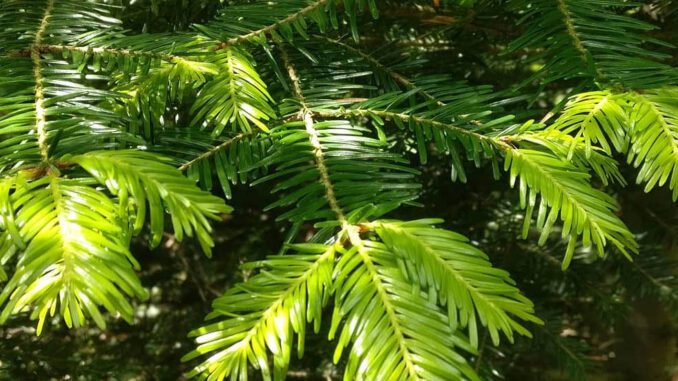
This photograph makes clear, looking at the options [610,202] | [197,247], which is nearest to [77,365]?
[197,247]

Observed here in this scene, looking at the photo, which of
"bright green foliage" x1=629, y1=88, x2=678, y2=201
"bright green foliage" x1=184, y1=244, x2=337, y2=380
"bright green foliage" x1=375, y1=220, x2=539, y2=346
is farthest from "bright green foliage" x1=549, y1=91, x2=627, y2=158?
"bright green foliage" x1=184, y1=244, x2=337, y2=380

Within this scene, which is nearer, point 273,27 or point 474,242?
point 273,27

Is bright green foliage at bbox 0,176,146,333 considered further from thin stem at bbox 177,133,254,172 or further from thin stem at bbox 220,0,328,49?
thin stem at bbox 220,0,328,49

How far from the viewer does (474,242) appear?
932 millimetres

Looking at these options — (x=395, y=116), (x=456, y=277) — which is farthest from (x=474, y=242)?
(x=456, y=277)

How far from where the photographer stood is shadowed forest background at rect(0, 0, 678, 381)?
2.98 ft

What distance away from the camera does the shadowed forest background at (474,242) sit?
35.7 inches

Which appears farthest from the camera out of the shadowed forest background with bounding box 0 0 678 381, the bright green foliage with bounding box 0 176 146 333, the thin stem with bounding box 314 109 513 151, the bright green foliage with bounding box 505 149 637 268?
the shadowed forest background with bounding box 0 0 678 381

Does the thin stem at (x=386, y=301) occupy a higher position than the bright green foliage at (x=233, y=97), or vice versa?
the bright green foliage at (x=233, y=97)

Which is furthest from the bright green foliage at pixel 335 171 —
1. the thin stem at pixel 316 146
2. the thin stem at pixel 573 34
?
the thin stem at pixel 573 34

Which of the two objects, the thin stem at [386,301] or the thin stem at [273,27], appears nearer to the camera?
the thin stem at [386,301]

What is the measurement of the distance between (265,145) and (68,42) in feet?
0.84

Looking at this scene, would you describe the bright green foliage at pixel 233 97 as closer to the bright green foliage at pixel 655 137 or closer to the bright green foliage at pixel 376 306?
the bright green foliage at pixel 376 306

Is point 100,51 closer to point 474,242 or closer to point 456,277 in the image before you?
point 456,277
